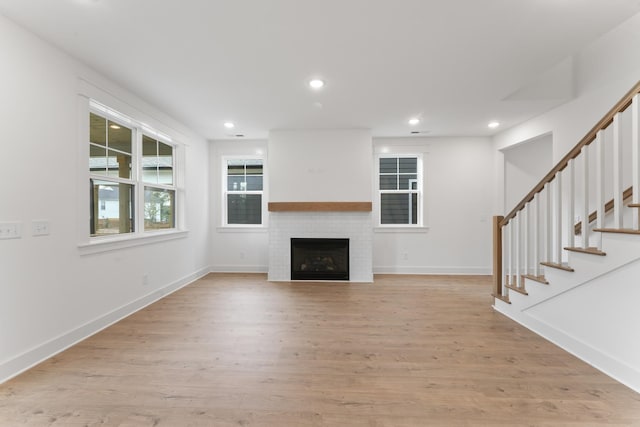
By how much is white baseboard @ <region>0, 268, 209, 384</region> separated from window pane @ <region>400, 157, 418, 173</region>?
469cm

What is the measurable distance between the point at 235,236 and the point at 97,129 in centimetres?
308

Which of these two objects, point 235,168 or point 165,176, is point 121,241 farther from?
point 235,168

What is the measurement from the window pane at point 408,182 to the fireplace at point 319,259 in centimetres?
171

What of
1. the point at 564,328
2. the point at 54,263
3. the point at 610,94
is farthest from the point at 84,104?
the point at 610,94

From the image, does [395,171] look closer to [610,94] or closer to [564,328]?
[610,94]

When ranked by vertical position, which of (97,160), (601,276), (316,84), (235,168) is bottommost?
(601,276)

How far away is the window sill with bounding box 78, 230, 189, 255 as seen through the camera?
2.80 m

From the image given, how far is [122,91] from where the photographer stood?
3232 millimetres

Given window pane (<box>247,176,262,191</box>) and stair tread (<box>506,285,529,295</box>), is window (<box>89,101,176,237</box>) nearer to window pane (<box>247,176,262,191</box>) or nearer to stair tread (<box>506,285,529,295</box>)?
window pane (<box>247,176,262,191</box>)

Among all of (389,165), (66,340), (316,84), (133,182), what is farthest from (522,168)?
(66,340)

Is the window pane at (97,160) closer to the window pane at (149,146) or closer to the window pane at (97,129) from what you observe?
the window pane at (97,129)

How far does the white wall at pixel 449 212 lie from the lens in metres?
5.49

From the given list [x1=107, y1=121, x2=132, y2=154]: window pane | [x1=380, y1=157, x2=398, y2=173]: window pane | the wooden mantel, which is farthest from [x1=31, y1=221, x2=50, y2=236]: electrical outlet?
[x1=380, y1=157, x2=398, y2=173]: window pane

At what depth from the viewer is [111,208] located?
129 inches
